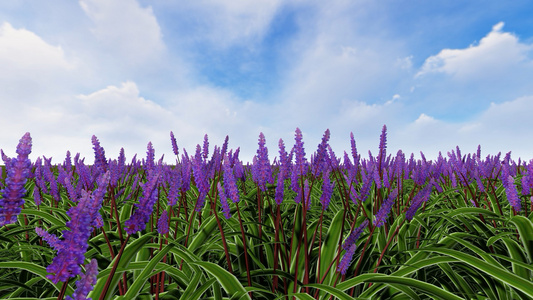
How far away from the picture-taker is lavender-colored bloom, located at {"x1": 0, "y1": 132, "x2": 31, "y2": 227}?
82 centimetres

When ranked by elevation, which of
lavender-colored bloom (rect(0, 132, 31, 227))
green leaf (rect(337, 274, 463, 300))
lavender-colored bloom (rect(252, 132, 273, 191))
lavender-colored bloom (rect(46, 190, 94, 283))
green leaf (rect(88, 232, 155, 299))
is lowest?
green leaf (rect(337, 274, 463, 300))

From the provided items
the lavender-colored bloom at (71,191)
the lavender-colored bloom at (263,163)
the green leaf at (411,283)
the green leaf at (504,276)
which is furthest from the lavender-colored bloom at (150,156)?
the green leaf at (504,276)

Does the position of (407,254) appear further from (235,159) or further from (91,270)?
(91,270)

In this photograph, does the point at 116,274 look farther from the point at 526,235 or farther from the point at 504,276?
the point at 526,235

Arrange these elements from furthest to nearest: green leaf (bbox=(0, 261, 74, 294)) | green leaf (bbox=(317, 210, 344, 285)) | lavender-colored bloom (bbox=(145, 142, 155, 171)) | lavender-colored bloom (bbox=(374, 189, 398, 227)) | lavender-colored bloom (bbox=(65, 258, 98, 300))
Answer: lavender-colored bloom (bbox=(145, 142, 155, 171))
green leaf (bbox=(317, 210, 344, 285))
green leaf (bbox=(0, 261, 74, 294))
lavender-colored bloom (bbox=(374, 189, 398, 227))
lavender-colored bloom (bbox=(65, 258, 98, 300))

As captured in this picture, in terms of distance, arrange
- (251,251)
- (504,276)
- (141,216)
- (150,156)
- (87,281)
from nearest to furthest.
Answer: (87,281) → (141,216) → (504,276) → (251,251) → (150,156)

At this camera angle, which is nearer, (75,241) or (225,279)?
(75,241)

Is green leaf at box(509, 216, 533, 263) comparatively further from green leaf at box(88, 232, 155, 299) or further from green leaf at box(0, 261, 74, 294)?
green leaf at box(0, 261, 74, 294)

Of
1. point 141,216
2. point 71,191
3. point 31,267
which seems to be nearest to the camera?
point 141,216

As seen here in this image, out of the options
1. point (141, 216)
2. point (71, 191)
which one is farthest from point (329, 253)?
point (71, 191)

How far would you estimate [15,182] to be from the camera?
823 mm

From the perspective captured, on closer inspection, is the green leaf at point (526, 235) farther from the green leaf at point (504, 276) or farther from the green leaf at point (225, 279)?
the green leaf at point (225, 279)

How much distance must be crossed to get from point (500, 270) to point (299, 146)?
118cm

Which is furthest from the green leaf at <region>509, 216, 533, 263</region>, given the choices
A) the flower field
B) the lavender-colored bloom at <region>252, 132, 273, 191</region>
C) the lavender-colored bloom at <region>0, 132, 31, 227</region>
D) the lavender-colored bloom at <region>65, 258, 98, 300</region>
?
the lavender-colored bloom at <region>0, 132, 31, 227</region>
